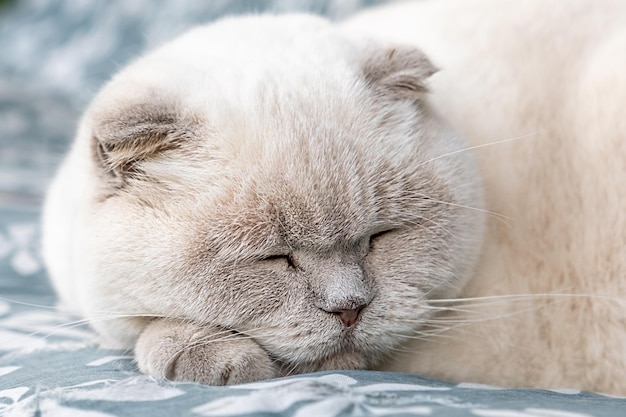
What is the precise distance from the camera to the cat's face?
3.95ft

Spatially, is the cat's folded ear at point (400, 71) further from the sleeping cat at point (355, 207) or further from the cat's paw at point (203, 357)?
the cat's paw at point (203, 357)

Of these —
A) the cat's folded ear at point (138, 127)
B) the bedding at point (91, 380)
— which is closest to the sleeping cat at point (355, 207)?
the cat's folded ear at point (138, 127)

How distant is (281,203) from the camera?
1.19 metres

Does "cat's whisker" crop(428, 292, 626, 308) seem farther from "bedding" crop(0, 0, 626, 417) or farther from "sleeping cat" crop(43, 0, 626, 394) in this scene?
"bedding" crop(0, 0, 626, 417)

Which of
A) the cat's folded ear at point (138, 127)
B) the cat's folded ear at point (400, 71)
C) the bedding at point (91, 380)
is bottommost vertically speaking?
the bedding at point (91, 380)

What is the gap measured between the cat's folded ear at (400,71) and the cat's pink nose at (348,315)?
46 centimetres

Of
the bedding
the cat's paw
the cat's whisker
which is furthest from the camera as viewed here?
the cat's whisker

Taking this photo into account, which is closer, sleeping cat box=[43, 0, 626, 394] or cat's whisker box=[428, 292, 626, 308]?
sleeping cat box=[43, 0, 626, 394]

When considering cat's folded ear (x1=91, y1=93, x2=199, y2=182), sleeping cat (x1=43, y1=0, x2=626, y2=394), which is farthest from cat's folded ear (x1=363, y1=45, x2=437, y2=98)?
cat's folded ear (x1=91, y1=93, x2=199, y2=182)

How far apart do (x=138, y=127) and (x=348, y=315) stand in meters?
0.49

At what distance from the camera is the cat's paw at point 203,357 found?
119cm

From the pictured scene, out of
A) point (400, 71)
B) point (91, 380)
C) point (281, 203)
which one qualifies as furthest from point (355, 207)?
point (91, 380)

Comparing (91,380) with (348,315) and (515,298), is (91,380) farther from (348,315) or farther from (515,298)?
(515,298)

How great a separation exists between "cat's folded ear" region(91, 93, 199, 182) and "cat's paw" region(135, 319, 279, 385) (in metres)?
0.32
